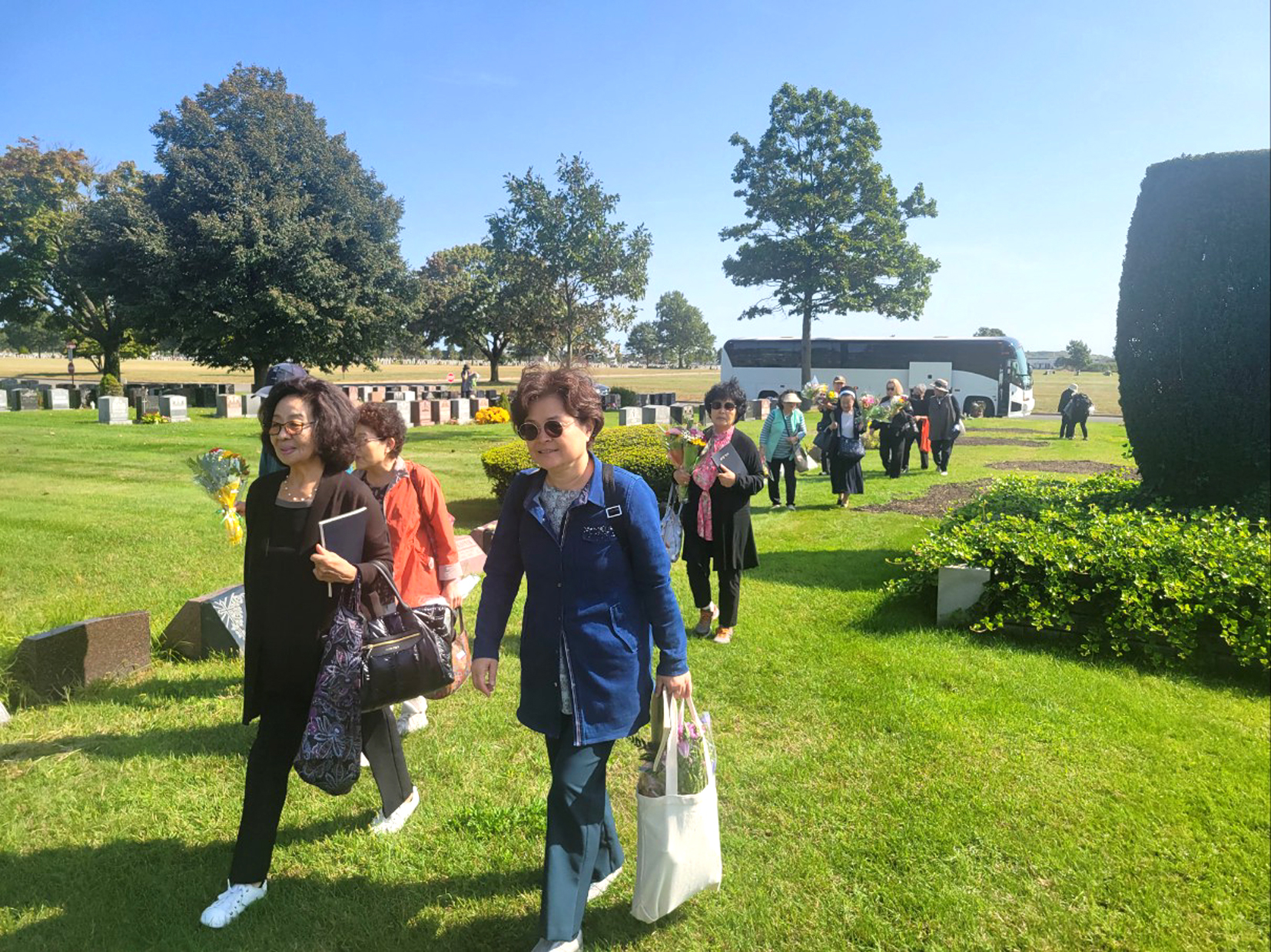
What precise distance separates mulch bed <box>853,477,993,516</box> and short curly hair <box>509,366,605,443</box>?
9.36 m

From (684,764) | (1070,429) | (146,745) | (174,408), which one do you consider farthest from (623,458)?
(1070,429)

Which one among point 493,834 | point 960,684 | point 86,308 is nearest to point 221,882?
point 493,834

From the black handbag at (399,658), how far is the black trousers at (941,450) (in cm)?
1420

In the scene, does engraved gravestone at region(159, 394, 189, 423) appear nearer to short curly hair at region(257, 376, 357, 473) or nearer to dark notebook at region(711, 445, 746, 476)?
dark notebook at region(711, 445, 746, 476)

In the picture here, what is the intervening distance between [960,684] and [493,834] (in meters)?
3.08

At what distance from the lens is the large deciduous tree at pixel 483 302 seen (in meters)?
17.7

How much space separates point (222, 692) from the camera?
4.90 m

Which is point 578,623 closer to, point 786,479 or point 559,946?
point 559,946

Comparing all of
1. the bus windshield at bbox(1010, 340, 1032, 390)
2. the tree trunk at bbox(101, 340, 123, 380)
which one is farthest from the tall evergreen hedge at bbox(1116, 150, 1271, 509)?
the tree trunk at bbox(101, 340, 123, 380)

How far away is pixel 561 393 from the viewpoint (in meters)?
2.65

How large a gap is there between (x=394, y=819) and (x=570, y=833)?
1.24 meters

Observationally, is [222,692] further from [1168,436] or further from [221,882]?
[1168,436]

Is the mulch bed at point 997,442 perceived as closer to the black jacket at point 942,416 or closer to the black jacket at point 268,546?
the black jacket at point 942,416

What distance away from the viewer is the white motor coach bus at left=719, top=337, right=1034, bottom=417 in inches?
1394
